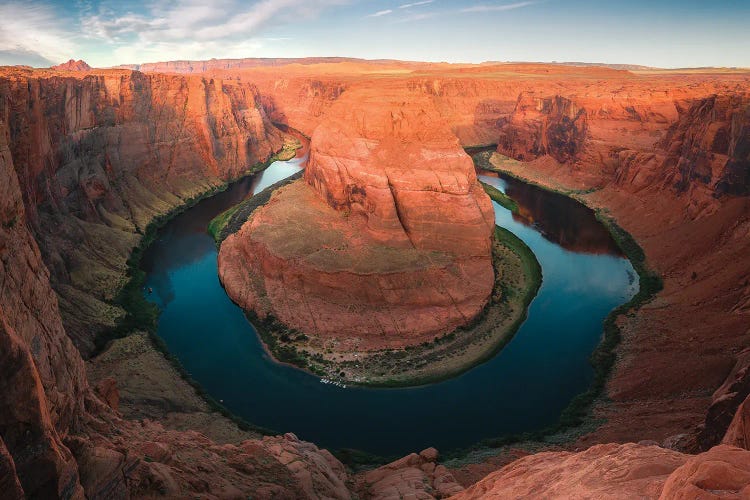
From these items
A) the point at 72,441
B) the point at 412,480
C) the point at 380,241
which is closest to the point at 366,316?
the point at 380,241

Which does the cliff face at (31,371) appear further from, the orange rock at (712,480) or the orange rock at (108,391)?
the orange rock at (712,480)

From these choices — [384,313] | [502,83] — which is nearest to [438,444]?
[384,313]

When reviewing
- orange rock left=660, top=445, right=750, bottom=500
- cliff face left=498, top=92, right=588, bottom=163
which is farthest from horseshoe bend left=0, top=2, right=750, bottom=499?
cliff face left=498, top=92, right=588, bottom=163

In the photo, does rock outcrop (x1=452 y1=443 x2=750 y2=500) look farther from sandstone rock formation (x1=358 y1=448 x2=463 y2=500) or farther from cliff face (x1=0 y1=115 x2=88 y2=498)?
cliff face (x1=0 y1=115 x2=88 y2=498)

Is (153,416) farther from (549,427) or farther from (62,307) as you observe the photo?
(549,427)

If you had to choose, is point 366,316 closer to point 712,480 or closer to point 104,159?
point 712,480

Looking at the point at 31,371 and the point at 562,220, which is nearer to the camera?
the point at 31,371
